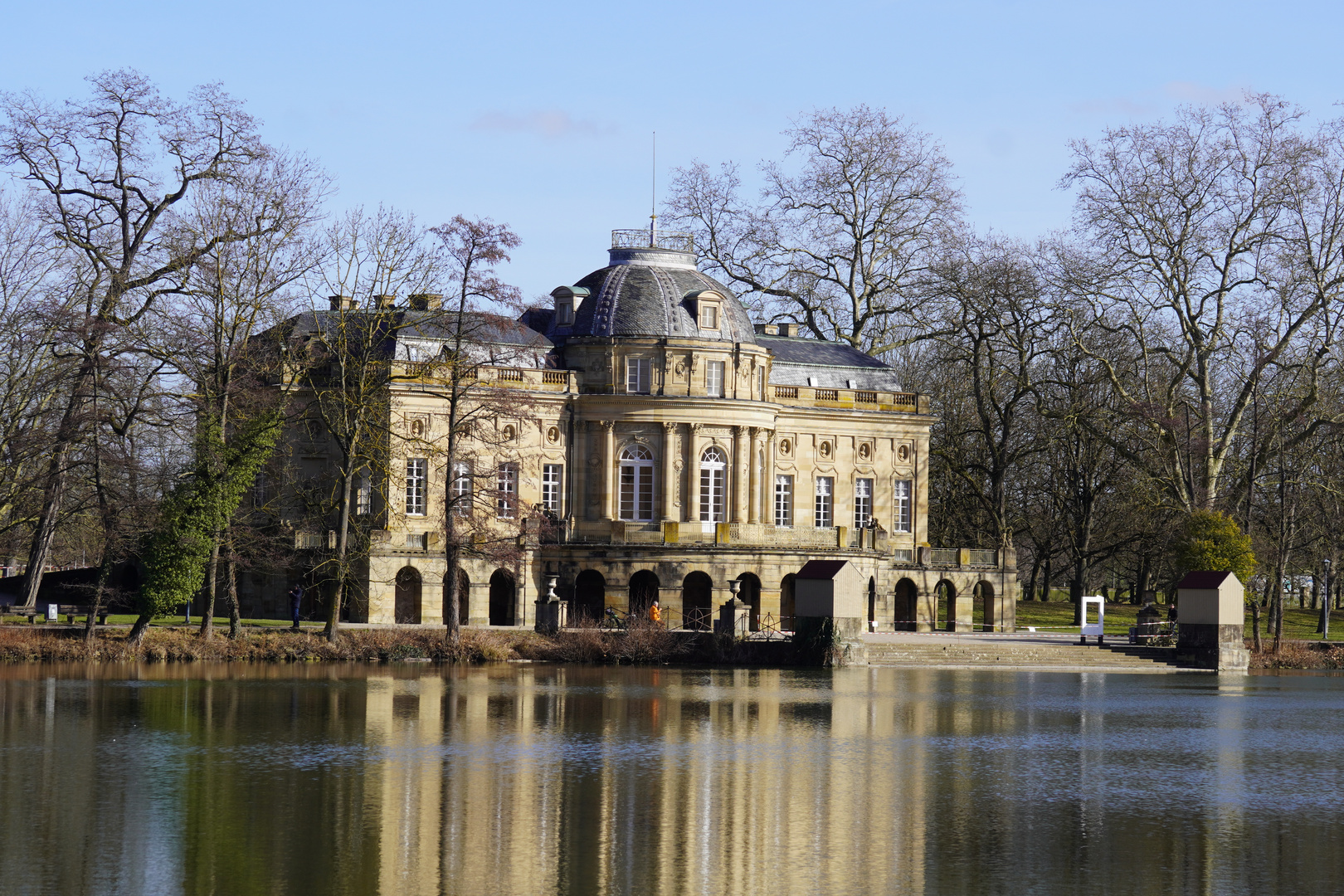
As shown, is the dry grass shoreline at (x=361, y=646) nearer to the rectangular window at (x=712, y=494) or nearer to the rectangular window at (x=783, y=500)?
the rectangular window at (x=712, y=494)

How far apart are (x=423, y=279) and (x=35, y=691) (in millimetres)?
18954

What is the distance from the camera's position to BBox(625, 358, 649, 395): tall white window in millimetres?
61875

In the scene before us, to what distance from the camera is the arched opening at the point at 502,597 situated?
59844mm

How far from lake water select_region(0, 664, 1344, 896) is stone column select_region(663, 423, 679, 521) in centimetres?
2322

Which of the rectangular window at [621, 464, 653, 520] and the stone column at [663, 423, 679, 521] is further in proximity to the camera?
the rectangular window at [621, 464, 653, 520]

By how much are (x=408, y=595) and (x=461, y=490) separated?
3938mm

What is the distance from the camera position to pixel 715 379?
205ft

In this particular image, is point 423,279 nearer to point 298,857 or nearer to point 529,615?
point 529,615

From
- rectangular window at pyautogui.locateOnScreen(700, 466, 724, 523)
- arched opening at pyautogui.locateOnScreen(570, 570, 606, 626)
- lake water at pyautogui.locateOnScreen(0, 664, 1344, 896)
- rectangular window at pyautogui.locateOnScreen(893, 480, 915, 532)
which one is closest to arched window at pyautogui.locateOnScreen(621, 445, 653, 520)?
rectangular window at pyautogui.locateOnScreen(700, 466, 724, 523)

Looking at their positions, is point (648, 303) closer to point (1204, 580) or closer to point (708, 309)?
point (708, 309)

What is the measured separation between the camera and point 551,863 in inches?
719

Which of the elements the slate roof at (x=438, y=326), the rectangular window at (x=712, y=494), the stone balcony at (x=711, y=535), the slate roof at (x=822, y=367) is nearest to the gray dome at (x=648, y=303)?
the slate roof at (x=438, y=326)

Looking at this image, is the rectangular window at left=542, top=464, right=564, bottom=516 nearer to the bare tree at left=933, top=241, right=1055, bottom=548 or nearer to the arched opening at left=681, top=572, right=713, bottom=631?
the arched opening at left=681, top=572, right=713, bottom=631

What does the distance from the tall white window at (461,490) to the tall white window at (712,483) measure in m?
8.31
